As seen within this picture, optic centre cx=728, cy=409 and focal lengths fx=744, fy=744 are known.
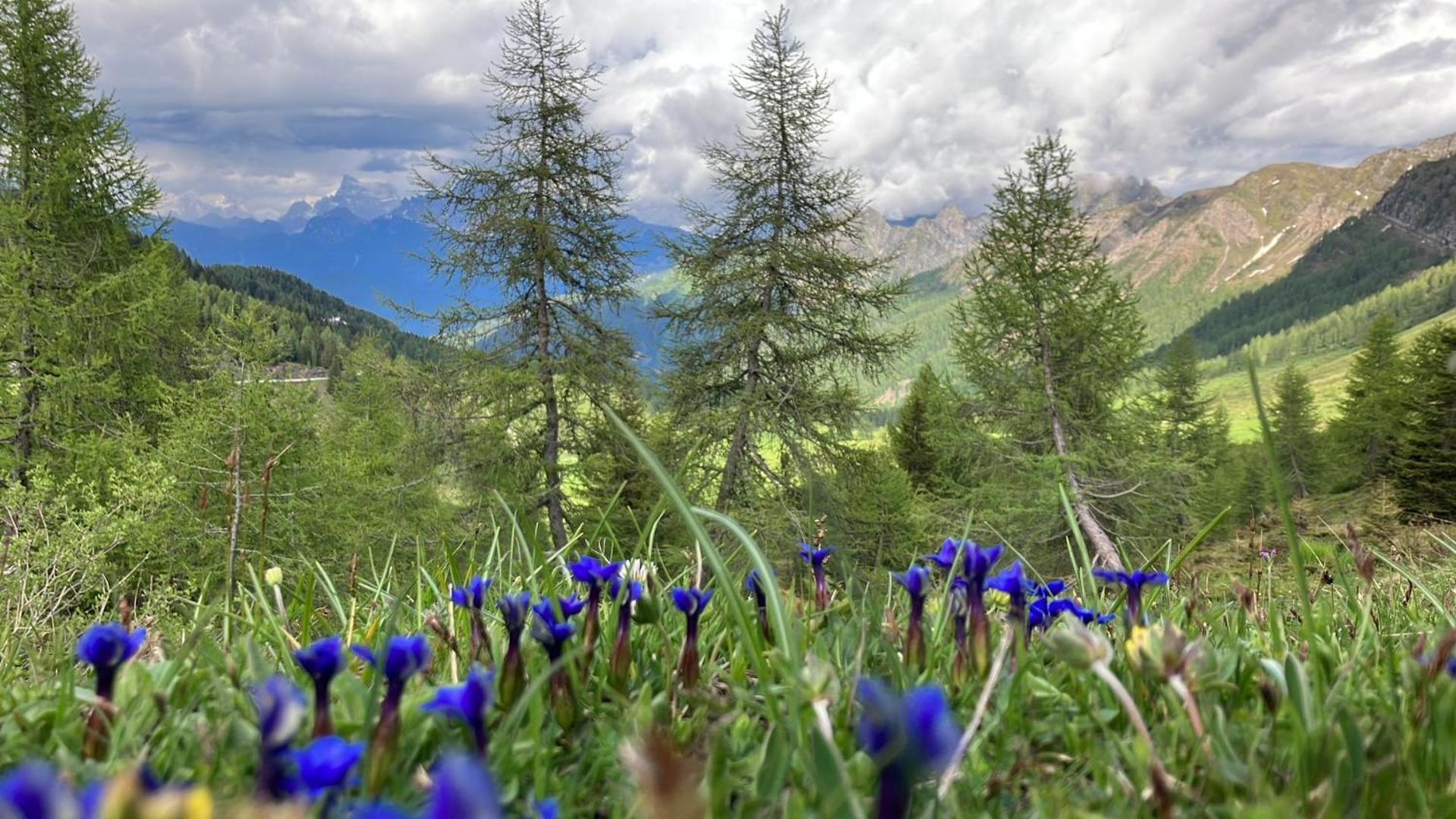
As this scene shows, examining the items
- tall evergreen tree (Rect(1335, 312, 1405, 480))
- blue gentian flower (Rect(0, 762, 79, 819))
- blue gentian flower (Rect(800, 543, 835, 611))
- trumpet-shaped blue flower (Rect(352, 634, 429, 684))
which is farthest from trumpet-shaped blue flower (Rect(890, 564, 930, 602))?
tall evergreen tree (Rect(1335, 312, 1405, 480))

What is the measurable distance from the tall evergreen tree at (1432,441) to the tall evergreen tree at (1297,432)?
11.9 m

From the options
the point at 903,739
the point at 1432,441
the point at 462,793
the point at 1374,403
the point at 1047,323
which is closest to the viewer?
the point at 462,793

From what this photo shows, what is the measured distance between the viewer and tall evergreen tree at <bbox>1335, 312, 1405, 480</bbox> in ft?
118

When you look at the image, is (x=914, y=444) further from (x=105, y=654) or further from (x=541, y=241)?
(x=105, y=654)

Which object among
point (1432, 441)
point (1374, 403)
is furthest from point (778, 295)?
point (1374, 403)

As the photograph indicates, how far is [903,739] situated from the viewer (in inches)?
19.7

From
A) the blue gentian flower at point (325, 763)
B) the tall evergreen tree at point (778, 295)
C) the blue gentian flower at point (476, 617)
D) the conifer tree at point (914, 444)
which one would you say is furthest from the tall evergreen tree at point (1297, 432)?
the blue gentian flower at point (325, 763)

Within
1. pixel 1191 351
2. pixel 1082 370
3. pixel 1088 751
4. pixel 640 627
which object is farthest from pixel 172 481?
pixel 1191 351

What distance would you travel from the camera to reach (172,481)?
1209 cm

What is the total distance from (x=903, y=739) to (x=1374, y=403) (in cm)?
4872

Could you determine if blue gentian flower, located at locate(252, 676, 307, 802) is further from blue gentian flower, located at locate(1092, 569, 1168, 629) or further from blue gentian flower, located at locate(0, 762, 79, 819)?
blue gentian flower, located at locate(1092, 569, 1168, 629)

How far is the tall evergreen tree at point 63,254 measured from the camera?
15047 millimetres

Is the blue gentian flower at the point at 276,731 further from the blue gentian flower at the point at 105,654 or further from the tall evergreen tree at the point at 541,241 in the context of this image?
the tall evergreen tree at the point at 541,241

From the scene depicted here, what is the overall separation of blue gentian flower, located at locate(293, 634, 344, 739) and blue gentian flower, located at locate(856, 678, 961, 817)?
63 centimetres
